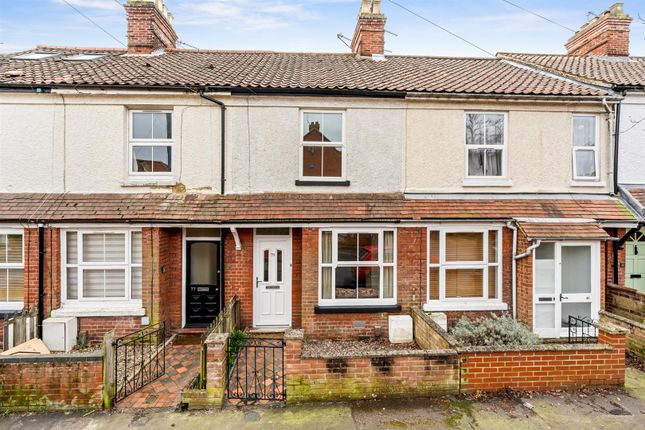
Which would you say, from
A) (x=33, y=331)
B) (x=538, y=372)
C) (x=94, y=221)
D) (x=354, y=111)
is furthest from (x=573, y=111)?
(x=33, y=331)

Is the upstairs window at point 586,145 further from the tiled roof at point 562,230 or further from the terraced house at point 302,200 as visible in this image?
the tiled roof at point 562,230

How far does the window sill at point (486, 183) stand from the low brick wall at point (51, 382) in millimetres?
7914

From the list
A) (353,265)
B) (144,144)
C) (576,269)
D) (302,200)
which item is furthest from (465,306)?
(144,144)

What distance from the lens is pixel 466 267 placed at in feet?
26.7

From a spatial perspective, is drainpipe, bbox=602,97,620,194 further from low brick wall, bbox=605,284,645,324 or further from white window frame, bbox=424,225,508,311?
white window frame, bbox=424,225,508,311

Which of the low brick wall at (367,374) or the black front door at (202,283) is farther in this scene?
the black front door at (202,283)

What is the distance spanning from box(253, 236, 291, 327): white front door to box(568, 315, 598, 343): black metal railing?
6.11 meters

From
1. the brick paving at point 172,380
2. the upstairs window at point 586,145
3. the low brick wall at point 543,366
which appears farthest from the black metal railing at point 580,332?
the brick paving at point 172,380

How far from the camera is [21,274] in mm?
7562

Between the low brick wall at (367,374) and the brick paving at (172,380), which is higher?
the low brick wall at (367,374)

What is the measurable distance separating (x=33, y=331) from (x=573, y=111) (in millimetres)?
12942

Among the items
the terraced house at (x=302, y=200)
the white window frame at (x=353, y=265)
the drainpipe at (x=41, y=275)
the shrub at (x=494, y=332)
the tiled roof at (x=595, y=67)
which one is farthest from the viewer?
the tiled roof at (x=595, y=67)

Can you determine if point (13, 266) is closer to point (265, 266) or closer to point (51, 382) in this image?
point (51, 382)

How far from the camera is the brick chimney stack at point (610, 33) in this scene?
1187cm
